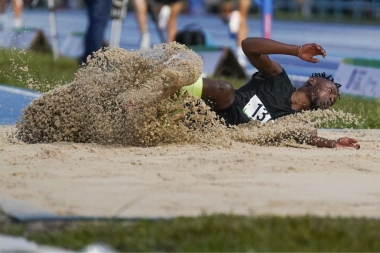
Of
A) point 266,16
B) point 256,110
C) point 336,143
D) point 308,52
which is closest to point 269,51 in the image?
point 308,52

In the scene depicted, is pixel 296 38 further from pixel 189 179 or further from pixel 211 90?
pixel 189 179

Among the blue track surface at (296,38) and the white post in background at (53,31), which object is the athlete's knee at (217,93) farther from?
the white post in background at (53,31)

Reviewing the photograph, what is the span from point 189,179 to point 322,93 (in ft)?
6.22

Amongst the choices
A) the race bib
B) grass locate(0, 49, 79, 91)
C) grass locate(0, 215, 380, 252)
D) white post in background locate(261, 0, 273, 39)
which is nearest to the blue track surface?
grass locate(0, 49, 79, 91)

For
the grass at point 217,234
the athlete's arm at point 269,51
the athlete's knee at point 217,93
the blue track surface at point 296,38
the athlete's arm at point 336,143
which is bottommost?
the blue track surface at point 296,38

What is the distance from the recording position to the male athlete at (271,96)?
6145 millimetres

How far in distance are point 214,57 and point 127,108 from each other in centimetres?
551

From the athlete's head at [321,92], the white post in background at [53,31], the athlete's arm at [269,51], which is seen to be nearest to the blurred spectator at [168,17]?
the white post in background at [53,31]

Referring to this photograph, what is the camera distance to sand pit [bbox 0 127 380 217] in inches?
163

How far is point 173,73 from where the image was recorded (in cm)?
568

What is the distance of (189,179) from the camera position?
185 inches

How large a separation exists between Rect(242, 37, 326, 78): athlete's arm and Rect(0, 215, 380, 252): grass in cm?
227

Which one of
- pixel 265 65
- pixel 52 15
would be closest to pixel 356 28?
pixel 52 15

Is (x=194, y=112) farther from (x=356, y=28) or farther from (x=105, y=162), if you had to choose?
(x=356, y=28)
